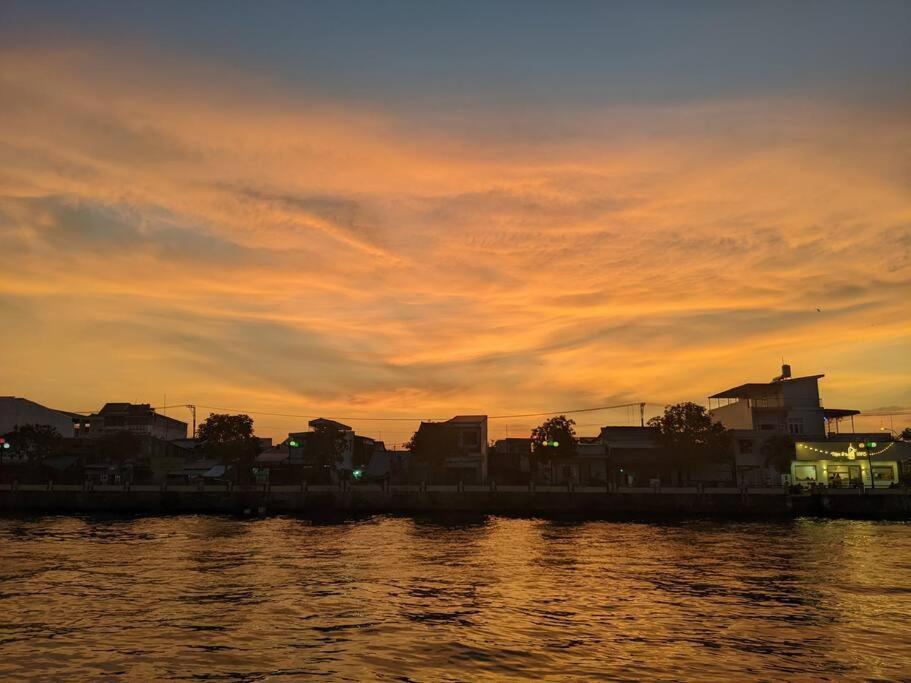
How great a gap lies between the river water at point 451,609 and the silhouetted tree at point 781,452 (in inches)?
1626

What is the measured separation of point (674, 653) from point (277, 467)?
81881 mm

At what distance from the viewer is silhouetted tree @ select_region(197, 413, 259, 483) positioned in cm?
9050

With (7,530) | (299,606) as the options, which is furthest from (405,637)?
(7,530)

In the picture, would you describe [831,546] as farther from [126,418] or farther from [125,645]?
[126,418]

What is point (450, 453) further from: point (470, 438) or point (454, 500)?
point (454, 500)

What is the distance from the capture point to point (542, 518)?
69312 mm

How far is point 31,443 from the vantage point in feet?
317

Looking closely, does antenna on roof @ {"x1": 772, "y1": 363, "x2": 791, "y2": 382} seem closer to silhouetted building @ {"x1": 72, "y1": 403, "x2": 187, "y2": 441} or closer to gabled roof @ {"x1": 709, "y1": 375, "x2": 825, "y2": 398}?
gabled roof @ {"x1": 709, "y1": 375, "x2": 825, "y2": 398}

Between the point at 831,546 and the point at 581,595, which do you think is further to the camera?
the point at 831,546

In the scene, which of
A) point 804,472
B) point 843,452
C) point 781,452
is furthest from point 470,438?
point 843,452

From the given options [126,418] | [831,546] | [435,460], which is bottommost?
[831,546]

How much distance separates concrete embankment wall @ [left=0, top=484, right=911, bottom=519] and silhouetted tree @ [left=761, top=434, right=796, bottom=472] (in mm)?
13422

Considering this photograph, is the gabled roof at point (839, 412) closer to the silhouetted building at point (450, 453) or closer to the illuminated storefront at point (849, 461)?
the illuminated storefront at point (849, 461)

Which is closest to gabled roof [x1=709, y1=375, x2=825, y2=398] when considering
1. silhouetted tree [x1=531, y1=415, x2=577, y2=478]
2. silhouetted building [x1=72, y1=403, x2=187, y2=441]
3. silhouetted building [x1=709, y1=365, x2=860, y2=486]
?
silhouetted building [x1=709, y1=365, x2=860, y2=486]
